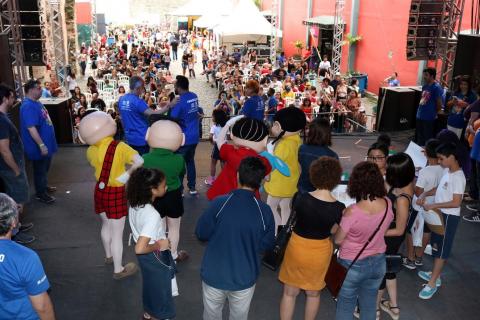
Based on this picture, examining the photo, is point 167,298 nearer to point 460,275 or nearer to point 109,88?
point 460,275

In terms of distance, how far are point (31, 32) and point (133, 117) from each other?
13.8 ft

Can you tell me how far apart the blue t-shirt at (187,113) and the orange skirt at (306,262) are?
2796 mm

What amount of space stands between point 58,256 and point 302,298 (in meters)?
2.46

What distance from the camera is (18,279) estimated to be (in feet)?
7.07

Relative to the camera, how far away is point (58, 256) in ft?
15.5

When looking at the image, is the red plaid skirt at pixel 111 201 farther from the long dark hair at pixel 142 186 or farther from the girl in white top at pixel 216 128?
the girl in white top at pixel 216 128

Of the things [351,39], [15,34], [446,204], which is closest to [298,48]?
[351,39]

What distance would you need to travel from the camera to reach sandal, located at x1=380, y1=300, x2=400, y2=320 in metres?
3.80

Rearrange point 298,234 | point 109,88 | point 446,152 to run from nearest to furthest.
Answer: point 298,234 < point 446,152 < point 109,88

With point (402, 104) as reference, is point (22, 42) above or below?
above

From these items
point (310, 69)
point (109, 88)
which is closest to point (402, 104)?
point (109, 88)

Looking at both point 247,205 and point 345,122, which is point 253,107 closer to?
point 247,205

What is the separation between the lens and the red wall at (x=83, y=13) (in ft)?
85.0

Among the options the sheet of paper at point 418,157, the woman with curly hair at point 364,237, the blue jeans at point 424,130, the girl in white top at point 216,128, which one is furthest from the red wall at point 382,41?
the woman with curly hair at point 364,237
